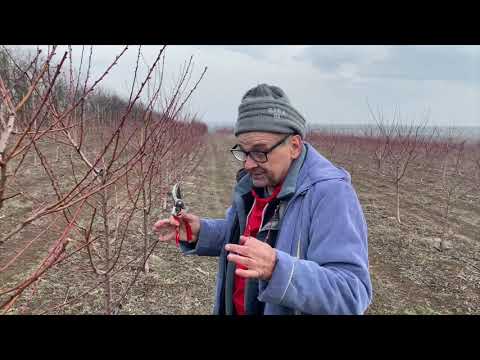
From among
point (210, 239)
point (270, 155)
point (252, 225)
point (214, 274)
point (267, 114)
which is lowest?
point (214, 274)

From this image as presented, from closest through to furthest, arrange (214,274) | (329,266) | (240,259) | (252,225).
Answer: (240,259), (329,266), (252,225), (214,274)

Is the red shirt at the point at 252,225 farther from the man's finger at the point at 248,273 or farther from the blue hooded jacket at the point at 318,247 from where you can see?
the man's finger at the point at 248,273

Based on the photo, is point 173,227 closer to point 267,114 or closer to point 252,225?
point 252,225

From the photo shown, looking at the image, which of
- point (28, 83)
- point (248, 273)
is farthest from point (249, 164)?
point (28, 83)

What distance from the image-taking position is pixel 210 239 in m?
1.75

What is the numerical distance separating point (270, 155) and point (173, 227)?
0.63 meters

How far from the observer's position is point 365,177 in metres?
14.7

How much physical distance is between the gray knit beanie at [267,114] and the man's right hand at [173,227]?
516 mm

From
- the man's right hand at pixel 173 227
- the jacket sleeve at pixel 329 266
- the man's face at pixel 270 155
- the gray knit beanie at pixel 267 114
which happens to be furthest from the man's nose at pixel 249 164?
the man's right hand at pixel 173 227

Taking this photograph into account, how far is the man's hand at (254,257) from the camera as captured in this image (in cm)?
102
